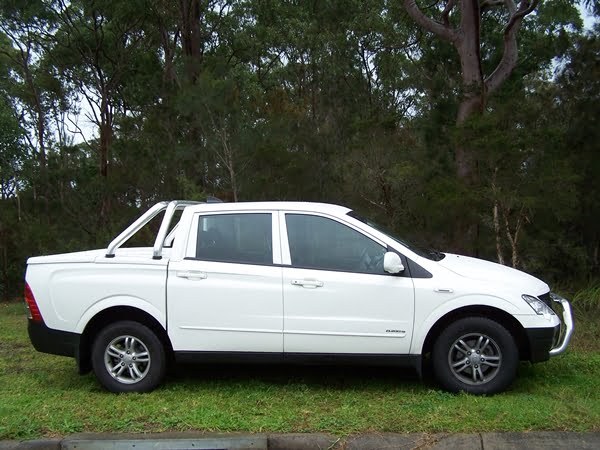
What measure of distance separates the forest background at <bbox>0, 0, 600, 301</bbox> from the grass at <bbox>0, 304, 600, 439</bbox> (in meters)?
3.52

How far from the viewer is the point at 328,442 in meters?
4.13

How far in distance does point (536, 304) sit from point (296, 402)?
2199 millimetres

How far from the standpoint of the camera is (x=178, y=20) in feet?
51.1

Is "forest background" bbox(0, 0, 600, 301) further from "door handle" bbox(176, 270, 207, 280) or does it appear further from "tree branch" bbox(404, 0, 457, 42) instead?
"door handle" bbox(176, 270, 207, 280)

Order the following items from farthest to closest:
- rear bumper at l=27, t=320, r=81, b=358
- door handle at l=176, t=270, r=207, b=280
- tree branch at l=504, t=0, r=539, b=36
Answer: tree branch at l=504, t=0, r=539, b=36, rear bumper at l=27, t=320, r=81, b=358, door handle at l=176, t=270, r=207, b=280

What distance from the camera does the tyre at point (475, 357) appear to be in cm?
486

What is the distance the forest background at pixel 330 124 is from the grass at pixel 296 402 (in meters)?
3.52

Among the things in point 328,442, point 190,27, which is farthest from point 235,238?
point 190,27

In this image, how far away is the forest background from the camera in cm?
905

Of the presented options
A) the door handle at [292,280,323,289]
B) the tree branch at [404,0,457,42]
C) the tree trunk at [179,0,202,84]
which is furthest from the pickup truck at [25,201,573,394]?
the tree trunk at [179,0,202,84]

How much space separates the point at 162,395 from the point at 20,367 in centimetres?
213

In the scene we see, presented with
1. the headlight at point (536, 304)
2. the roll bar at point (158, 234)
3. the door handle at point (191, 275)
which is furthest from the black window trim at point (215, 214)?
the headlight at point (536, 304)

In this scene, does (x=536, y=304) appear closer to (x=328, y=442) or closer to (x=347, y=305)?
(x=347, y=305)

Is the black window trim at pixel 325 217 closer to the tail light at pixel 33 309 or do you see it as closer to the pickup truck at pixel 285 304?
the pickup truck at pixel 285 304
